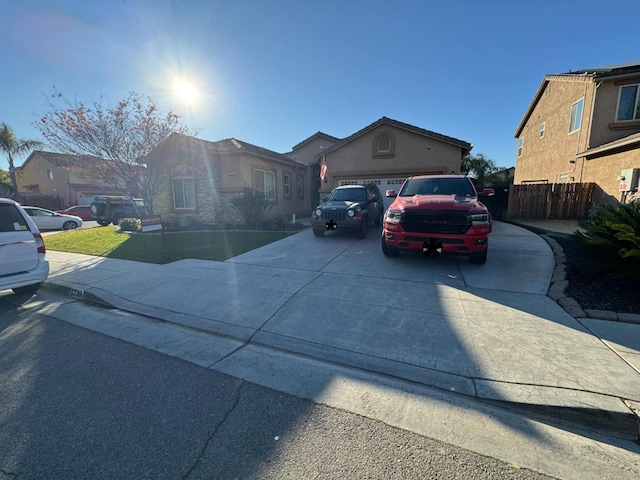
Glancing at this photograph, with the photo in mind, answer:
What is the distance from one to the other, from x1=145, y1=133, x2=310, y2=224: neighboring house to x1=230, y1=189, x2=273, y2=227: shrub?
3.32ft

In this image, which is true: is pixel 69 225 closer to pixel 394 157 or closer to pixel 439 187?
pixel 394 157

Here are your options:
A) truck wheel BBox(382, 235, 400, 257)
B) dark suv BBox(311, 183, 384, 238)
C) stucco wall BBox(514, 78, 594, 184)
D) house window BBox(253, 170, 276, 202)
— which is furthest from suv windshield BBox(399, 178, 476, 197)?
stucco wall BBox(514, 78, 594, 184)

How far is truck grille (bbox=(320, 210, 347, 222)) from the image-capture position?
8727mm

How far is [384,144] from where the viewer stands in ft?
46.5

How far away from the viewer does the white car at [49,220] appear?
634 inches

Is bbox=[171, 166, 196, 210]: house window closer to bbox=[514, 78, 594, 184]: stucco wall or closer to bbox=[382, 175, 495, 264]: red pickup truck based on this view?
bbox=[382, 175, 495, 264]: red pickup truck

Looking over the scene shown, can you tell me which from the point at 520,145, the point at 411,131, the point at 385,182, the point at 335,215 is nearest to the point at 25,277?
the point at 335,215

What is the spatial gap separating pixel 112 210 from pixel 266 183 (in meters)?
11.0

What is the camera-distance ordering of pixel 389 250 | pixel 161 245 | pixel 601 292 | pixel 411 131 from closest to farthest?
1. pixel 601 292
2. pixel 389 250
3. pixel 161 245
4. pixel 411 131

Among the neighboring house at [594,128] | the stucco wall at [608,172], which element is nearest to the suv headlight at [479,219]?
the neighboring house at [594,128]

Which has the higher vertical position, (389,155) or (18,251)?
(389,155)

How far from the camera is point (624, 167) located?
35.0 ft

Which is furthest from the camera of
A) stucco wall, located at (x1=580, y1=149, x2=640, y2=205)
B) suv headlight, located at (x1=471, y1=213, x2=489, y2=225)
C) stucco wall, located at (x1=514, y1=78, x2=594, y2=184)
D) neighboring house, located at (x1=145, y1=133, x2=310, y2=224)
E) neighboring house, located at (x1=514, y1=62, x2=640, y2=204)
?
neighboring house, located at (x1=145, y1=133, x2=310, y2=224)

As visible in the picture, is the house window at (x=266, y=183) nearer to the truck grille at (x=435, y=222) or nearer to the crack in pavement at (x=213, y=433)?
the truck grille at (x=435, y=222)
